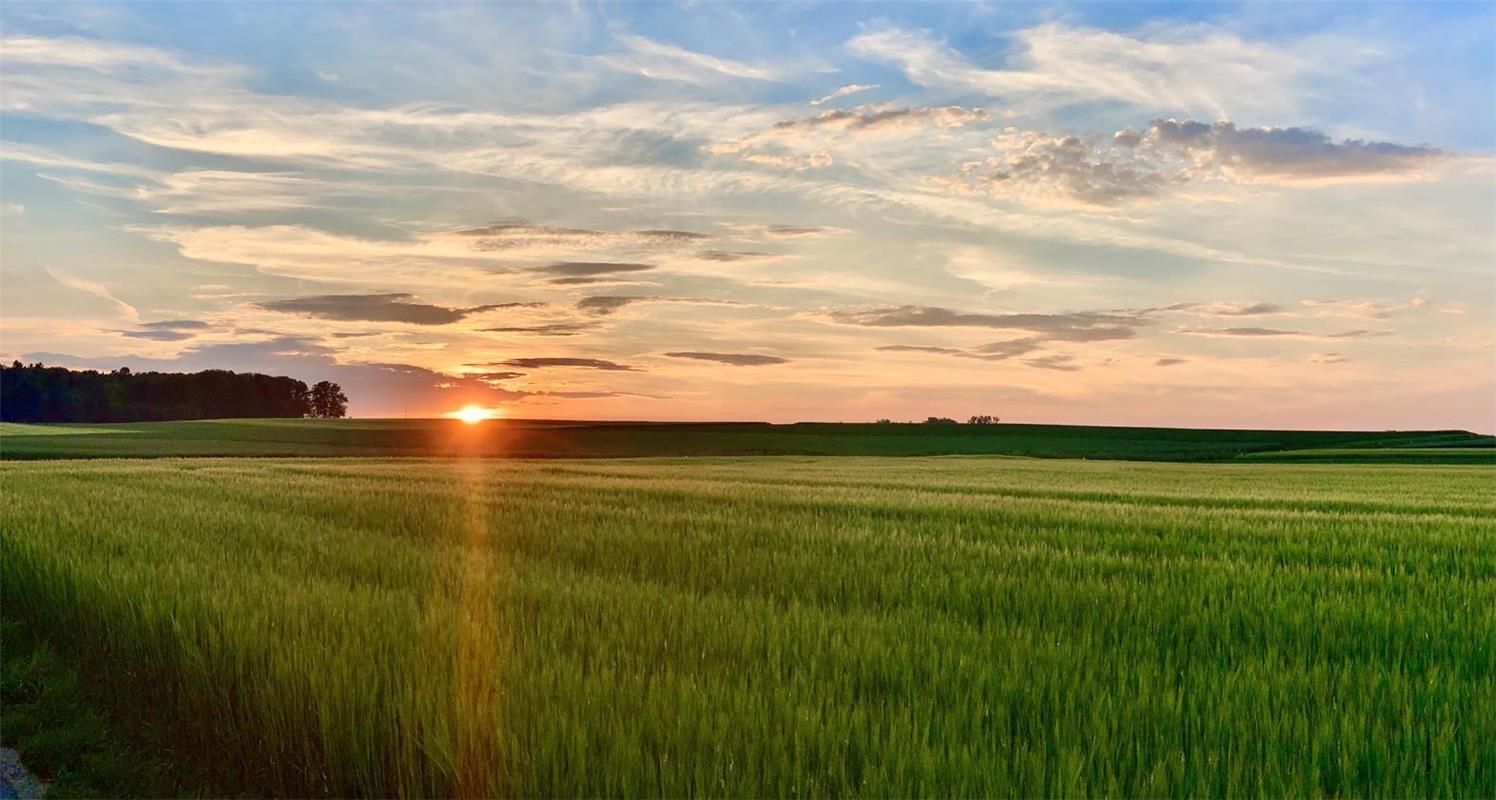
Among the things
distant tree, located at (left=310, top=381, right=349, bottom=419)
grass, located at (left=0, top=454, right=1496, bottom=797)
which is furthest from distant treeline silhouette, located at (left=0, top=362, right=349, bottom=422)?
grass, located at (left=0, top=454, right=1496, bottom=797)

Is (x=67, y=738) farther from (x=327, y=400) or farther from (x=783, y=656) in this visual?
(x=327, y=400)

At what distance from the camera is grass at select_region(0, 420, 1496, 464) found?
2726 inches

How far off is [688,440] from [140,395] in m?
70.3

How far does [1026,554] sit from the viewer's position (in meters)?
10.2

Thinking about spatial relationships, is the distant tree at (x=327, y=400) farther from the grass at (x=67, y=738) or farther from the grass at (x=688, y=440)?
the grass at (x=67, y=738)

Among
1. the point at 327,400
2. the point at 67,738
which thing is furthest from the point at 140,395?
the point at 67,738

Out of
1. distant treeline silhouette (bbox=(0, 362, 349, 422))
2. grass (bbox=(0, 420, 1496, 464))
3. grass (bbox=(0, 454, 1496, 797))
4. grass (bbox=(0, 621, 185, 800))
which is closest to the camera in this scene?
grass (bbox=(0, 454, 1496, 797))

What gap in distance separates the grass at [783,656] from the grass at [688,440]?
58.3 meters

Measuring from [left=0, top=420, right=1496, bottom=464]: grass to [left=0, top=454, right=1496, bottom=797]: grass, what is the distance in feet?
191

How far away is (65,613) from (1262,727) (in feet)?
33.0

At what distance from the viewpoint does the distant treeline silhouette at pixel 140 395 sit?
10950 cm

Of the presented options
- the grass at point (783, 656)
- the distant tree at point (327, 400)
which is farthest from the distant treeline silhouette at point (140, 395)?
the grass at point (783, 656)

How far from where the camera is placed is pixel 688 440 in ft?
295

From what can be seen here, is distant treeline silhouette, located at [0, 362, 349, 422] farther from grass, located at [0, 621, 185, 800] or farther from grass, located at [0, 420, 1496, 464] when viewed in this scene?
grass, located at [0, 621, 185, 800]
